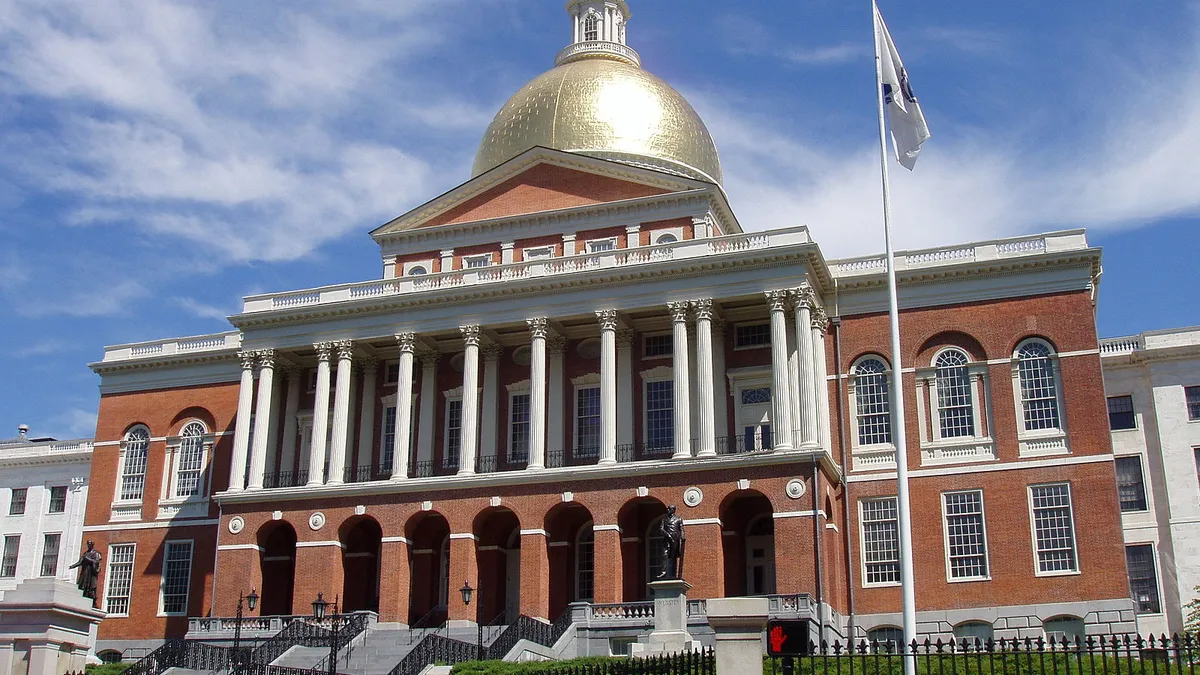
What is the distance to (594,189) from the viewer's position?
5266cm

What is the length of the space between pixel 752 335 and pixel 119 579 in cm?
2818

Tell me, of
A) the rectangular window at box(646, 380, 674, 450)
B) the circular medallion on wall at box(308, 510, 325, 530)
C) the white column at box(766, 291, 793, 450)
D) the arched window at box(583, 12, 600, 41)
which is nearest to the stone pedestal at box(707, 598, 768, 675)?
the white column at box(766, 291, 793, 450)

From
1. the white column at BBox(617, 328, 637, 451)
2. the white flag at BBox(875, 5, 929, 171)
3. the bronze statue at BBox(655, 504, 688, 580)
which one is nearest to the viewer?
the white flag at BBox(875, 5, 929, 171)

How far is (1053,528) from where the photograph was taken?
4331 cm

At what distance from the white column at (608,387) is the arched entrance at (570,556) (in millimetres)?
2238

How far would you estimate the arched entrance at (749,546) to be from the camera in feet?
149

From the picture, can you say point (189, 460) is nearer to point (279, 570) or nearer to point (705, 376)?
point (279, 570)

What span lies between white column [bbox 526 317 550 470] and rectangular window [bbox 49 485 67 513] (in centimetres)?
3233

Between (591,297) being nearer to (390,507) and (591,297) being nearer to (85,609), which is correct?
(390,507)

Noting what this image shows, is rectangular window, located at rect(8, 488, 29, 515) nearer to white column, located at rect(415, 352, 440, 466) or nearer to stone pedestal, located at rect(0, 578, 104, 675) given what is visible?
white column, located at rect(415, 352, 440, 466)

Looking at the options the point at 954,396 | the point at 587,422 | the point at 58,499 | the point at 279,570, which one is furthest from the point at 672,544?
the point at 58,499

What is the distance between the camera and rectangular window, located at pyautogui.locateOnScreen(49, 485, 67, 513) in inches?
2662

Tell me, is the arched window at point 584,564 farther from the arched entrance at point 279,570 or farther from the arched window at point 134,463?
the arched window at point 134,463

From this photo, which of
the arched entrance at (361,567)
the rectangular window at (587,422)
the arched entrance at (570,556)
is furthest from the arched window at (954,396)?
the arched entrance at (361,567)
